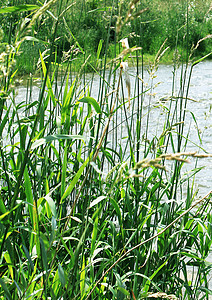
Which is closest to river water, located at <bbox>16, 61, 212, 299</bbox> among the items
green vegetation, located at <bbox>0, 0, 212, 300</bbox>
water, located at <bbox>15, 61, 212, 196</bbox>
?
Result: water, located at <bbox>15, 61, 212, 196</bbox>

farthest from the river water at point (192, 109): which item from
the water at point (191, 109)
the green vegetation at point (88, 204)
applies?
the green vegetation at point (88, 204)

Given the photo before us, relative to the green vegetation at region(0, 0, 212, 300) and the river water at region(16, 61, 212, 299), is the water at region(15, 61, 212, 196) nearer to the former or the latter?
the river water at region(16, 61, 212, 299)

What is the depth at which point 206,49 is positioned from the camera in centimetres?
934

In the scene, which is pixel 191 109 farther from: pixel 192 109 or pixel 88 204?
pixel 88 204

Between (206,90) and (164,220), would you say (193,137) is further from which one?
(164,220)

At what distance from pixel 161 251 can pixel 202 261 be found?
0.44 feet

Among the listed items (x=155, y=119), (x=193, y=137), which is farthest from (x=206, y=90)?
(x=193, y=137)

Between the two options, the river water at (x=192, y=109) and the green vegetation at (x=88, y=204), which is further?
the river water at (x=192, y=109)

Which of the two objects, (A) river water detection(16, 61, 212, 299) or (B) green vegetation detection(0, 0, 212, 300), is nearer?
(B) green vegetation detection(0, 0, 212, 300)

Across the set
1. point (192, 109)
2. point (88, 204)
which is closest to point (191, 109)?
point (192, 109)

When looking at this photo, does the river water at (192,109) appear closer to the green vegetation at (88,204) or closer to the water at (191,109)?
the water at (191,109)

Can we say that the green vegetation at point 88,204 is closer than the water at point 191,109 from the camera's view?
Yes

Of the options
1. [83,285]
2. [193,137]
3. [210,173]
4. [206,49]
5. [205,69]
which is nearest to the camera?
[83,285]

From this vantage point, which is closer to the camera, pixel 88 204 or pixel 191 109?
pixel 88 204
